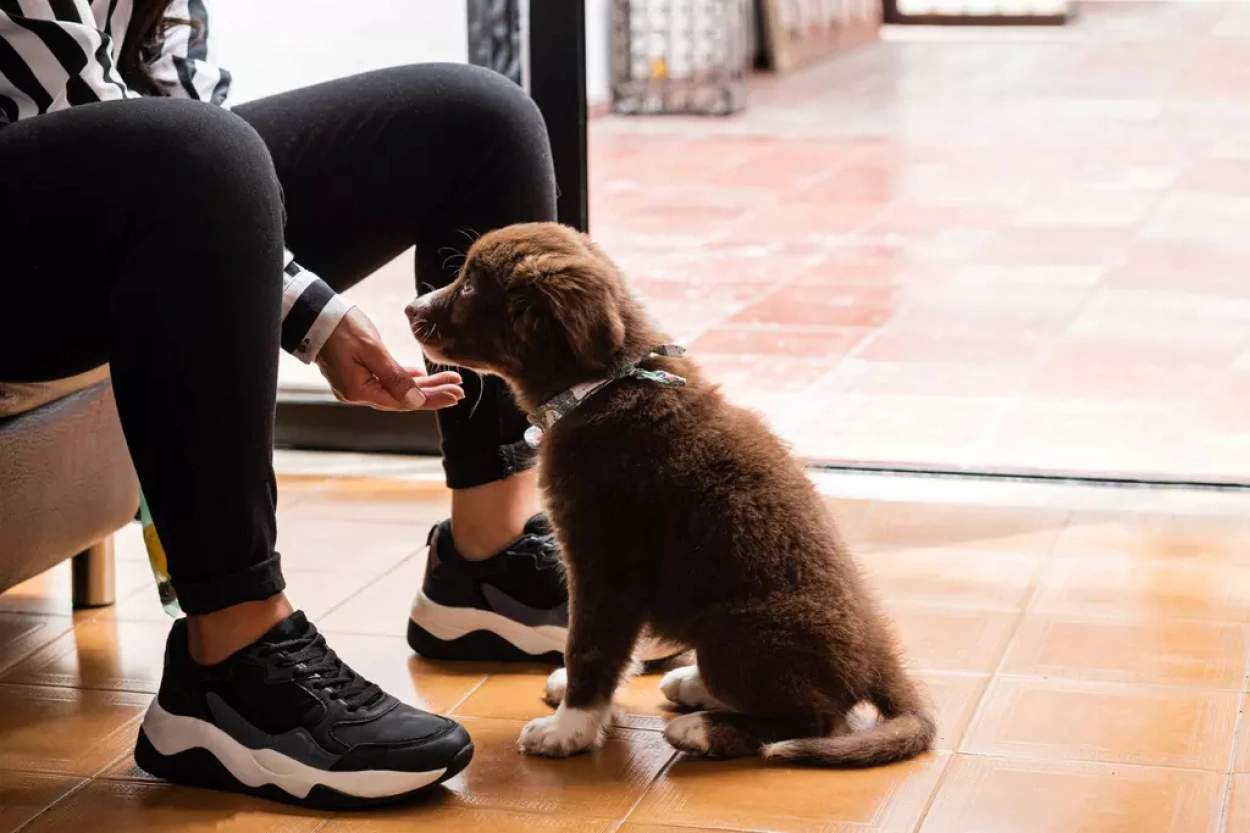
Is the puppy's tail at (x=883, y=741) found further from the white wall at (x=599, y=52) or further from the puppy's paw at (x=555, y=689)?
the white wall at (x=599, y=52)

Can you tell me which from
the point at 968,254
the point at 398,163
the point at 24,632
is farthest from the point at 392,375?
the point at 968,254

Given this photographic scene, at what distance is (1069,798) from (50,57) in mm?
1120

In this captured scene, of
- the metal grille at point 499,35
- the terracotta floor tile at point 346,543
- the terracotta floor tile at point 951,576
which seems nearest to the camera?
the terracotta floor tile at point 951,576

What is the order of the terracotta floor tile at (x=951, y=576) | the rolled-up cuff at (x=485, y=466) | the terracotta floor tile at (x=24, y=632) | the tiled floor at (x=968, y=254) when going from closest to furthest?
the rolled-up cuff at (x=485, y=466), the terracotta floor tile at (x=24, y=632), the terracotta floor tile at (x=951, y=576), the tiled floor at (x=968, y=254)

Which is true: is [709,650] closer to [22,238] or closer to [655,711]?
[655,711]

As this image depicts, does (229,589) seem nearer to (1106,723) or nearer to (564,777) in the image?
(564,777)

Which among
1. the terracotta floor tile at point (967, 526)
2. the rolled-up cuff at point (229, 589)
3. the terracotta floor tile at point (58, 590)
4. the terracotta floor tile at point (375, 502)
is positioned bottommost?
the terracotta floor tile at point (375, 502)

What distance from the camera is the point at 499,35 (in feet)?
8.99

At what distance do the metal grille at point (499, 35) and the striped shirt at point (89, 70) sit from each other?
39.8 inches

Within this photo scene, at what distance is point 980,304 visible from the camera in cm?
403

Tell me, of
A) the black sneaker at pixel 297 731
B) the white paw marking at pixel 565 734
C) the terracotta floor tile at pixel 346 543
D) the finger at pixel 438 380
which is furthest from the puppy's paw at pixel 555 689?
the terracotta floor tile at pixel 346 543

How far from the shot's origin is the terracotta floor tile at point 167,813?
149 centimetres

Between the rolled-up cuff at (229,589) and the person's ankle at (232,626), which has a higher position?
the rolled-up cuff at (229,589)

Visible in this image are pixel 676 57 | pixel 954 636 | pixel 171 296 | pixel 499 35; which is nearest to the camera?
pixel 171 296
